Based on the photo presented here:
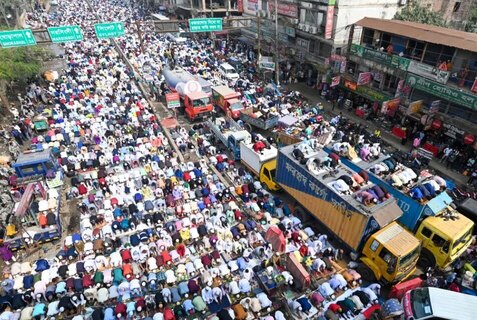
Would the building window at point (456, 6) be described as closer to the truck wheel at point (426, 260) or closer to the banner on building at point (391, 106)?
the banner on building at point (391, 106)

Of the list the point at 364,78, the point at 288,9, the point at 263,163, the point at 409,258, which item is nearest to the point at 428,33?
the point at 364,78

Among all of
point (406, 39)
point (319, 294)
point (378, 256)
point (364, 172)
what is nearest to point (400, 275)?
point (378, 256)

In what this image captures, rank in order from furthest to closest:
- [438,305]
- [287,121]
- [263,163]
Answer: [287,121] < [263,163] < [438,305]

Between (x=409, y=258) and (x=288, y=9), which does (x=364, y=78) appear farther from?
(x=409, y=258)

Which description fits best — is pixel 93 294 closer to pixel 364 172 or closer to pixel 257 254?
pixel 257 254

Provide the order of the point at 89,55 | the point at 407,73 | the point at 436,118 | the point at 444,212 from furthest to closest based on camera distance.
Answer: the point at 89,55
the point at 407,73
the point at 436,118
the point at 444,212

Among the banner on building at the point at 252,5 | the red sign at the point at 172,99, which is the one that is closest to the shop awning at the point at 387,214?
the red sign at the point at 172,99
